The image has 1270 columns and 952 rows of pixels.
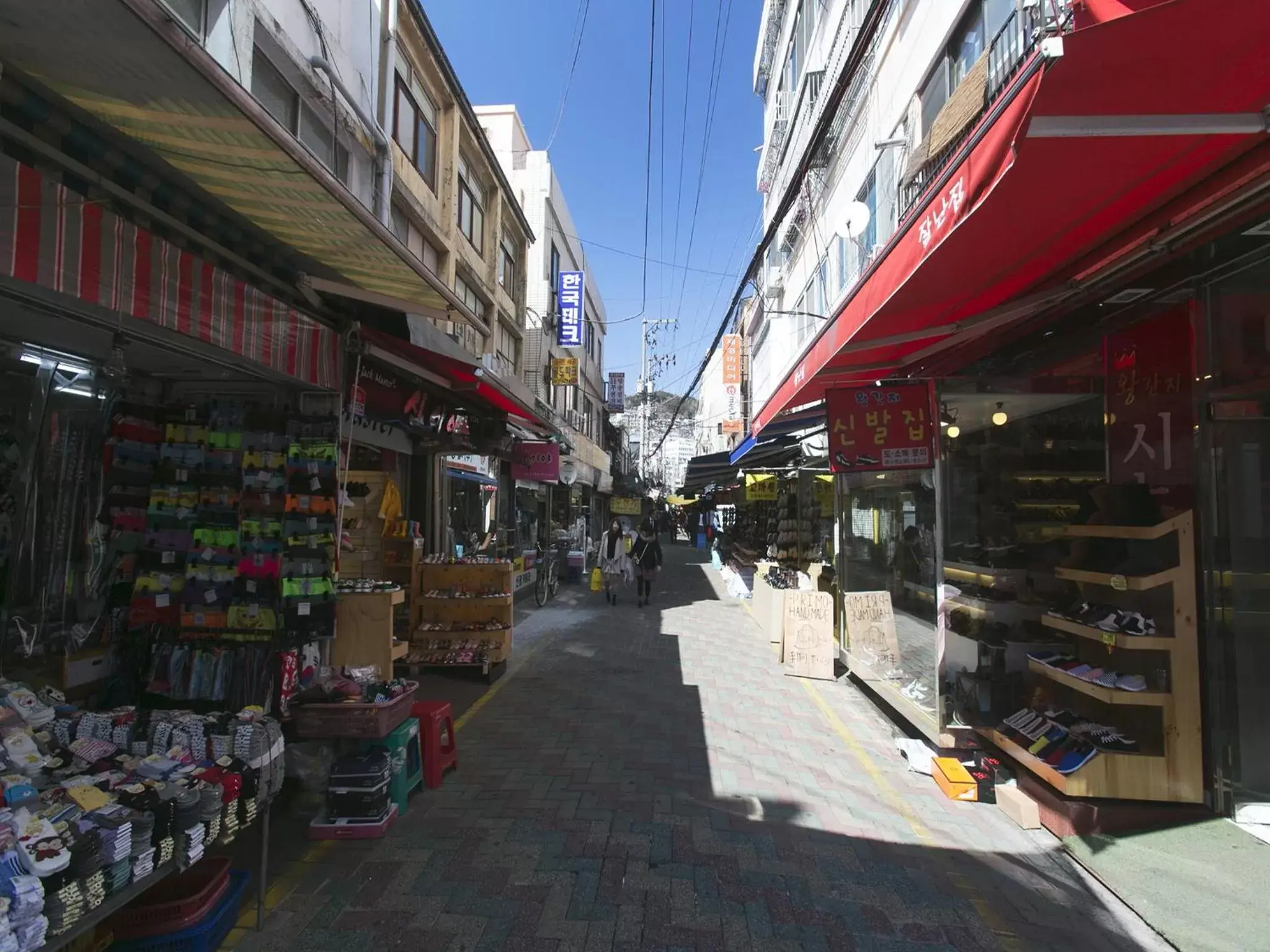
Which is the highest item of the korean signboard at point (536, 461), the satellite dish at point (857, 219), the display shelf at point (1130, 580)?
the satellite dish at point (857, 219)

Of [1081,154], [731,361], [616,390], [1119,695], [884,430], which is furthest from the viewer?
[616,390]

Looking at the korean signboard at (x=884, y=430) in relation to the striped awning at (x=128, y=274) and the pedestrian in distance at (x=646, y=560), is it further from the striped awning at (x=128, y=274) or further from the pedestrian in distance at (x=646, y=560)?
the pedestrian in distance at (x=646, y=560)

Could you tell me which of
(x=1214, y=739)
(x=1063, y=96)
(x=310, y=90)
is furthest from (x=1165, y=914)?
(x=310, y=90)

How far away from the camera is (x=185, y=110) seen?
8.51ft

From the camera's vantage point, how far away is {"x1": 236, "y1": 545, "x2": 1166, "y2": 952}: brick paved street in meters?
2.96

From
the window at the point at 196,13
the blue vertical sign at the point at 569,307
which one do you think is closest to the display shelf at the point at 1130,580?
the window at the point at 196,13

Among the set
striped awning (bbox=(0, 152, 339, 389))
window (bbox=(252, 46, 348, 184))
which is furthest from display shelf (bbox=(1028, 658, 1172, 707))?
window (bbox=(252, 46, 348, 184))

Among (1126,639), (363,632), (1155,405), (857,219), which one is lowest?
(363,632)

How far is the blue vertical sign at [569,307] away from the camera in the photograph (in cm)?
2375

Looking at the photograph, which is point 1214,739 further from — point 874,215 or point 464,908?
point 874,215

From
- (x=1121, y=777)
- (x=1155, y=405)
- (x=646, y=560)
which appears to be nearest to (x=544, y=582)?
(x=646, y=560)

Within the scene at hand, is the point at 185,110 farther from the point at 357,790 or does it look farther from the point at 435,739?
the point at 435,739

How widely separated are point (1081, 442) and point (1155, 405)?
1326 millimetres

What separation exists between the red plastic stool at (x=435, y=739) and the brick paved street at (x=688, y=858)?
126mm
